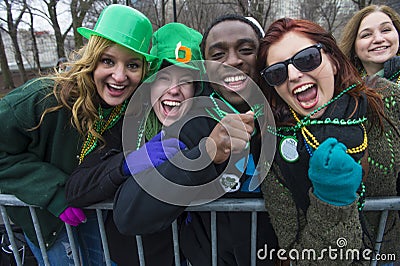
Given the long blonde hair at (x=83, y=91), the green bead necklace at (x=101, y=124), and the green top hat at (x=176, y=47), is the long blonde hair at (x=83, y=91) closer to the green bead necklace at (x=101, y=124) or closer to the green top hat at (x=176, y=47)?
the green bead necklace at (x=101, y=124)

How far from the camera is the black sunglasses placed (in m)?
1.45

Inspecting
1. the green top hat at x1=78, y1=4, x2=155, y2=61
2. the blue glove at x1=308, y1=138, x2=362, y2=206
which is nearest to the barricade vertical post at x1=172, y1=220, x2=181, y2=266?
the blue glove at x1=308, y1=138, x2=362, y2=206

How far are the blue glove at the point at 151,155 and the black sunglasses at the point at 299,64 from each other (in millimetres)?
541

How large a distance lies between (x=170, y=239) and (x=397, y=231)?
3.88 ft

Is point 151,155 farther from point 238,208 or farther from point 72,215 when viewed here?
point 72,215

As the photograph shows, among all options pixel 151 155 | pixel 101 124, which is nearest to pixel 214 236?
pixel 151 155

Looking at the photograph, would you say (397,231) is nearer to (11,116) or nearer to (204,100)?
(204,100)

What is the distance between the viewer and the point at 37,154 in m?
1.82

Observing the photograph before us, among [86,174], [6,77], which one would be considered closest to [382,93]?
[86,174]

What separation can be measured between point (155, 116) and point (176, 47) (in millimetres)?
435

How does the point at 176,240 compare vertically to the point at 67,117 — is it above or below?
below

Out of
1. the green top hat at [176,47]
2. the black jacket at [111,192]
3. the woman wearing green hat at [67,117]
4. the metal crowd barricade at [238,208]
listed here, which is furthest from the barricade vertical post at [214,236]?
the green top hat at [176,47]

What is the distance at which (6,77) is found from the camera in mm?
20312

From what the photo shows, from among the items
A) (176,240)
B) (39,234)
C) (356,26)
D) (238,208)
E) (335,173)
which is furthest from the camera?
(356,26)
